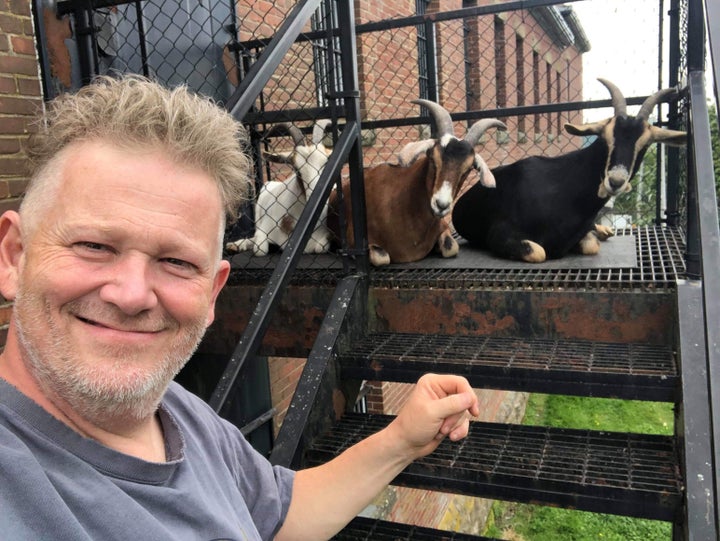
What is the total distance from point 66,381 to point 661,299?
7.83 feet

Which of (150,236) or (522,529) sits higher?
(150,236)

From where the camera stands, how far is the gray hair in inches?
43.7

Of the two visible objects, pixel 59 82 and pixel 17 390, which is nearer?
pixel 17 390

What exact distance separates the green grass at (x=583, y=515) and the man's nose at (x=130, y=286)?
8225 millimetres

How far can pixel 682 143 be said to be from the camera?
11.4 ft

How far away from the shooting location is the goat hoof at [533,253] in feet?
11.5

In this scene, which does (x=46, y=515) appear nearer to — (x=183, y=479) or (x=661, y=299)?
(x=183, y=479)

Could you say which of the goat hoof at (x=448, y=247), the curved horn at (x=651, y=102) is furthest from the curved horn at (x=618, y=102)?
the goat hoof at (x=448, y=247)

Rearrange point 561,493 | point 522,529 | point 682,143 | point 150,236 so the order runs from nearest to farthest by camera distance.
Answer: point 150,236 < point 561,493 < point 682,143 < point 522,529

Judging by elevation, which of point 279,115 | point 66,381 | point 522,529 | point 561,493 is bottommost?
point 522,529

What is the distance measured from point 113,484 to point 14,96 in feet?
8.28

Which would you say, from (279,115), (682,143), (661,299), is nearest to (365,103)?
(279,115)

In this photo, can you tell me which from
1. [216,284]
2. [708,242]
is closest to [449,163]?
[708,242]

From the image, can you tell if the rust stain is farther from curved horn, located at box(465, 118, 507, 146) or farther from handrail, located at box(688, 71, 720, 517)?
handrail, located at box(688, 71, 720, 517)
